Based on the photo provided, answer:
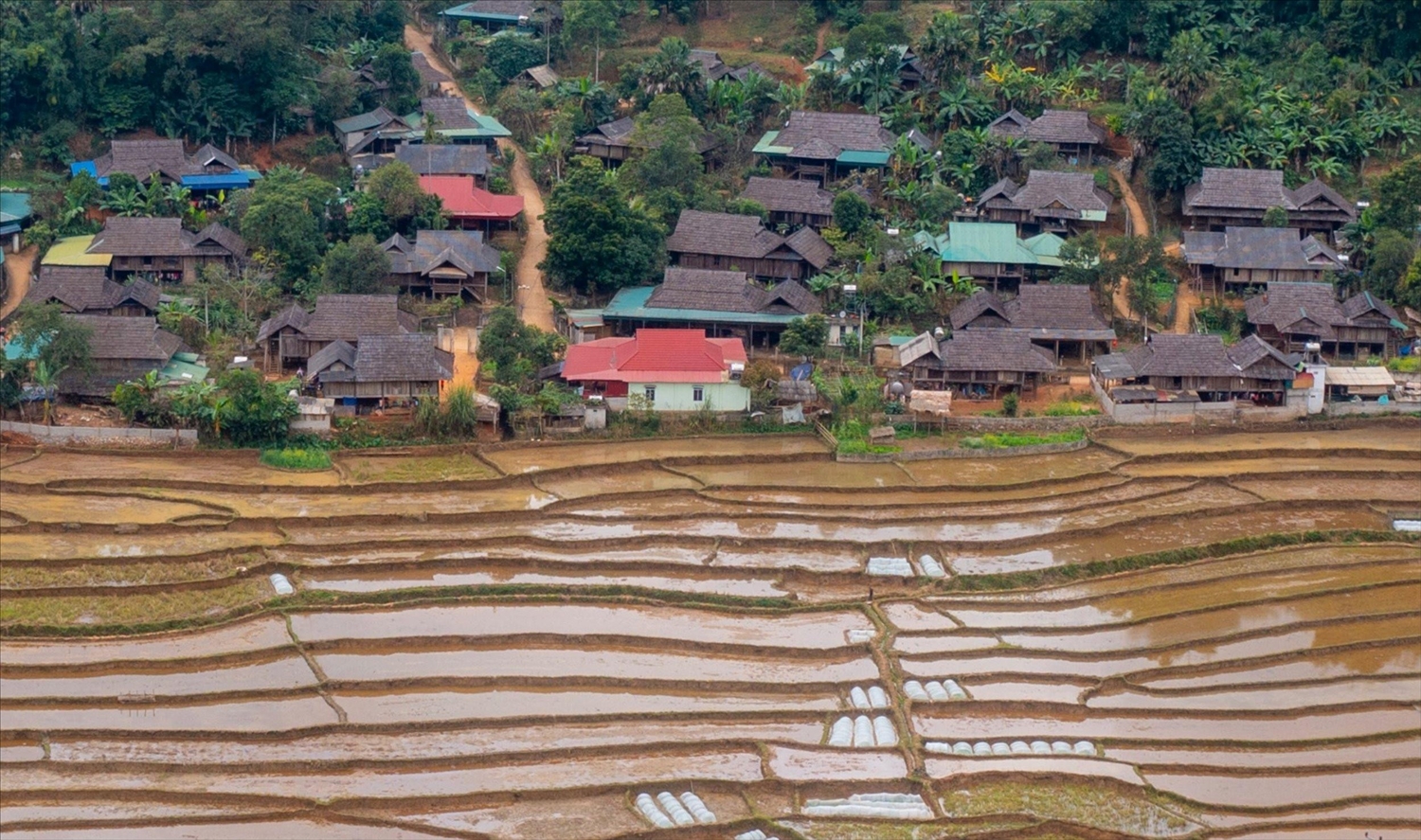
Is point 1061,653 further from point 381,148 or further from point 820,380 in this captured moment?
point 381,148

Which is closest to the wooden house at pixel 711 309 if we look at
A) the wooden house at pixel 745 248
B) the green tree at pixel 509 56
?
the wooden house at pixel 745 248

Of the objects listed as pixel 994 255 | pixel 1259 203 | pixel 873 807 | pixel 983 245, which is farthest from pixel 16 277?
pixel 1259 203

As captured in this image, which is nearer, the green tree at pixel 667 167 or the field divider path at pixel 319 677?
the field divider path at pixel 319 677

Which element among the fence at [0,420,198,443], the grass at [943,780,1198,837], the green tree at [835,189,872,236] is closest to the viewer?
the grass at [943,780,1198,837]

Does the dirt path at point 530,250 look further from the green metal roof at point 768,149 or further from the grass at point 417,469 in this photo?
the grass at point 417,469

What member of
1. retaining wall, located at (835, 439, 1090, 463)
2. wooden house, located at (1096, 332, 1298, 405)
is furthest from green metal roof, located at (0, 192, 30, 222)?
wooden house, located at (1096, 332, 1298, 405)

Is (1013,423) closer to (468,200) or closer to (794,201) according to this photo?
(794,201)

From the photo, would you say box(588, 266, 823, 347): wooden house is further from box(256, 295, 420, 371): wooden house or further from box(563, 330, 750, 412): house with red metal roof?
box(256, 295, 420, 371): wooden house
